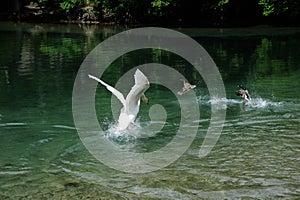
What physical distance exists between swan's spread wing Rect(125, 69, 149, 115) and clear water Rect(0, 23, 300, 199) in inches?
30.3

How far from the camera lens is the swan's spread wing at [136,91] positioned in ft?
29.5

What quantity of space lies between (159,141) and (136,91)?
1.54 metres

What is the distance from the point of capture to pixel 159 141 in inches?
413

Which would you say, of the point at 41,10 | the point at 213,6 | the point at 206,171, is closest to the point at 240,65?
the point at 206,171

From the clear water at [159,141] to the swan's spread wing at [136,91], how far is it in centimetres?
77

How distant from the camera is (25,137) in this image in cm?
1113

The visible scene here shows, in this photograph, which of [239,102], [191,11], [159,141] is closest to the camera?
[159,141]

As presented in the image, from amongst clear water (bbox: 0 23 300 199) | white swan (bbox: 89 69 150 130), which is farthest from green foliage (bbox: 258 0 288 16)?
white swan (bbox: 89 69 150 130)

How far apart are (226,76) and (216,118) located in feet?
22.9

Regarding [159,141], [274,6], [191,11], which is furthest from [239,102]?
[191,11]

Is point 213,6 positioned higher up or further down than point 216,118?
higher up

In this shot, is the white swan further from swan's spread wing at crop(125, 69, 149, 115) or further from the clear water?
the clear water

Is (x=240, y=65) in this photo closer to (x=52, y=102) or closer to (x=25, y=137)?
(x=52, y=102)

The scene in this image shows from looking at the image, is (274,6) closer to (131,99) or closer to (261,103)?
(261,103)
